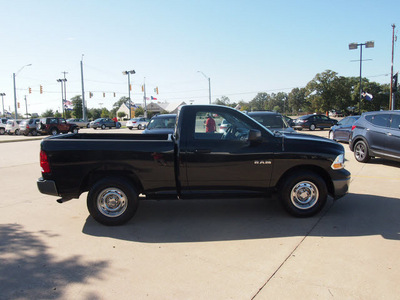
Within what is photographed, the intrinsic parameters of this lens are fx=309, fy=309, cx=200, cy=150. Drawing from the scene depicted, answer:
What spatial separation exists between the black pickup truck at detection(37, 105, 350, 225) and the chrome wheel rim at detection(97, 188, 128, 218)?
0.01 metres

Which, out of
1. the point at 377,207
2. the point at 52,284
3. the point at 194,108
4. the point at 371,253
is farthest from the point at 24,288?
the point at 377,207

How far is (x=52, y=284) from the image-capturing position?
321 centimetres

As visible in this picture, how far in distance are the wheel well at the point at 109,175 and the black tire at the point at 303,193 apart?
2.30 meters

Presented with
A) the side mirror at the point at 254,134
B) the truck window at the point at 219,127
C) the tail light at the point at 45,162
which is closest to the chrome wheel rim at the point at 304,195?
the side mirror at the point at 254,134

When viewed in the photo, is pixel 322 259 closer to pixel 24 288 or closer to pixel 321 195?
pixel 321 195

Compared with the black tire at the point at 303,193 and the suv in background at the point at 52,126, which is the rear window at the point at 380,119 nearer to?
the black tire at the point at 303,193

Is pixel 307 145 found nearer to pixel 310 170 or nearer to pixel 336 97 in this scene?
pixel 310 170

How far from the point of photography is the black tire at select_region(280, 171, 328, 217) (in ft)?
16.0

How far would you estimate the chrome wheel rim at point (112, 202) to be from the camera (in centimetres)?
473

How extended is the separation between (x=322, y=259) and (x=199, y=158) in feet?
7.07

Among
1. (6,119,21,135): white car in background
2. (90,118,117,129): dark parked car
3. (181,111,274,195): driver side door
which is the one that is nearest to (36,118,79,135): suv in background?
(6,119,21,135): white car in background

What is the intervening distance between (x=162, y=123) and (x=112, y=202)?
634 cm

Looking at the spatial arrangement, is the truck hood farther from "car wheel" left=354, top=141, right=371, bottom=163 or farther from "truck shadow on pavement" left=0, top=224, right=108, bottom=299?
"car wheel" left=354, top=141, right=371, bottom=163

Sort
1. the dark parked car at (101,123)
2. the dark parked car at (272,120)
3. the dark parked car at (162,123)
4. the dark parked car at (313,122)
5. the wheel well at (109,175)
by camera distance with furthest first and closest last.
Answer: the dark parked car at (101,123) < the dark parked car at (313,122) < the dark parked car at (162,123) < the dark parked car at (272,120) < the wheel well at (109,175)
